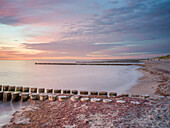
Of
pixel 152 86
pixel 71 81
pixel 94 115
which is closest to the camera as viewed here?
pixel 94 115

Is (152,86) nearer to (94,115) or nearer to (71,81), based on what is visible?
(94,115)

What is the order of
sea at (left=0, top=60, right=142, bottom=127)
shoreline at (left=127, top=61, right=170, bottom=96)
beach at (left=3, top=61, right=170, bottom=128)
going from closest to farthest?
beach at (left=3, top=61, right=170, bottom=128)
sea at (left=0, top=60, right=142, bottom=127)
shoreline at (left=127, top=61, right=170, bottom=96)

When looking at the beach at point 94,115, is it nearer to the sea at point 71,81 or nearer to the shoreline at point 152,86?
the sea at point 71,81

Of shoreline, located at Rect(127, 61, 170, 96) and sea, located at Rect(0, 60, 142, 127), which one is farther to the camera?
shoreline, located at Rect(127, 61, 170, 96)

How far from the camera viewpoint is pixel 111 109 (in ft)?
18.9

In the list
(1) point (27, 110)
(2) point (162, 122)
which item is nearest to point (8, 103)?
(1) point (27, 110)

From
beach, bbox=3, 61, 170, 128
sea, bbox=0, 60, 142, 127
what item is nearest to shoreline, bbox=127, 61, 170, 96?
sea, bbox=0, 60, 142, 127

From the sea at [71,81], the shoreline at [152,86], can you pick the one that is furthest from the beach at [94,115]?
the shoreline at [152,86]

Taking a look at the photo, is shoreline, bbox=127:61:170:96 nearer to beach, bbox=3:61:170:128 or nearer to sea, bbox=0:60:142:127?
sea, bbox=0:60:142:127

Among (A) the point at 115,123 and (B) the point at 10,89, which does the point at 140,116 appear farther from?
(B) the point at 10,89

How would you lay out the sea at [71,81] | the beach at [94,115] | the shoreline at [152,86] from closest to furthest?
the beach at [94,115] < the sea at [71,81] < the shoreline at [152,86]

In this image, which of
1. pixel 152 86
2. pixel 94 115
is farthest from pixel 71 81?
pixel 94 115

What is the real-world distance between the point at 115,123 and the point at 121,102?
6.95 ft

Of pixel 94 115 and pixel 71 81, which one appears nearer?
pixel 94 115
